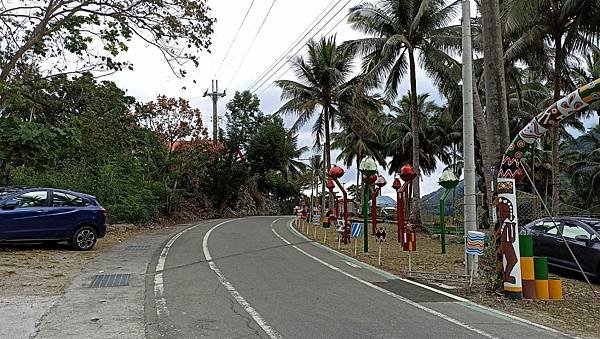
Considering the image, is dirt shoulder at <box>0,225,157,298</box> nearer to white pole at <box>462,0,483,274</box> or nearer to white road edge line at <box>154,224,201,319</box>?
white road edge line at <box>154,224,201,319</box>

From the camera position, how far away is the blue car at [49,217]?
46.8ft

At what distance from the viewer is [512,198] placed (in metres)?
10.1

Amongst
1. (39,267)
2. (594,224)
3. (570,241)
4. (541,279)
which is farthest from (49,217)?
(594,224)

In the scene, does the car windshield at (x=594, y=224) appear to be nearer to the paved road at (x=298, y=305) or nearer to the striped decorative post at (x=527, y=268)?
the striped decorative post at (x=527, y=268)

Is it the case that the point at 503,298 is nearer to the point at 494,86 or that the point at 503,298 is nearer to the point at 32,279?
the point at 494,86

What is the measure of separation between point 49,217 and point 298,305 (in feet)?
28.9

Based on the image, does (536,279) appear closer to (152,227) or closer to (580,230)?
(580,230)

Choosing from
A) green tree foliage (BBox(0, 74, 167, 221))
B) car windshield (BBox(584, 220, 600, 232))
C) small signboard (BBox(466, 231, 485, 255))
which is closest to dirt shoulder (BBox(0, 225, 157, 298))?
green tree foliage (BBox(0, 74, 167, 221))

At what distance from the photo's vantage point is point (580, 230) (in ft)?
42.5

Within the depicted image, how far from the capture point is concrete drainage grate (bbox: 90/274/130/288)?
10766 mm

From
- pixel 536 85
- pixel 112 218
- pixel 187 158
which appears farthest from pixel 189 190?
pixel 536 85

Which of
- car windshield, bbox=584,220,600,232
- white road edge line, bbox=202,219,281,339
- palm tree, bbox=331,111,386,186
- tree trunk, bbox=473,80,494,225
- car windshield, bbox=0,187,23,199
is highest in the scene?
palm tree, bbox=331,111,386,186

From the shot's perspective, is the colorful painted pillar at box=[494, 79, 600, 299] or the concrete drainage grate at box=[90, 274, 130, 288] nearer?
the colorful painted pillar at box=[494, 79, 600, 299]

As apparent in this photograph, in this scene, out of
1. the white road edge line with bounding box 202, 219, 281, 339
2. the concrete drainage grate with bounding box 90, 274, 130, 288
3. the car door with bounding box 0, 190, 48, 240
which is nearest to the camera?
the white road edge line with bounding box 202, 219, 281, 339
